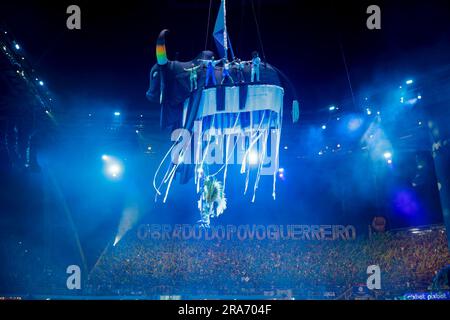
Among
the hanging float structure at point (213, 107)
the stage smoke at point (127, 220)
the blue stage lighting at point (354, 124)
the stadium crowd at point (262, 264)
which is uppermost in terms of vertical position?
the blue stage lighting at point (354, 124)

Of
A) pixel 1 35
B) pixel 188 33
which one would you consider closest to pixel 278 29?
pixel 188 33

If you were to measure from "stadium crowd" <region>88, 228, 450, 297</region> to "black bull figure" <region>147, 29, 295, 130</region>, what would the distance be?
1095 cm

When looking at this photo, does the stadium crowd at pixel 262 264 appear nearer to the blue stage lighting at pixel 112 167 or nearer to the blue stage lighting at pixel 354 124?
the blue stage lighting at pixel 112 167

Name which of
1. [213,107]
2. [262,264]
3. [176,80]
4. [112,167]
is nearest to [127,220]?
[112,167]

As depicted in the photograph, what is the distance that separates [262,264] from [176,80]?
13237mm

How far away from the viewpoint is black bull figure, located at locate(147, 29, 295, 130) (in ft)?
19.6

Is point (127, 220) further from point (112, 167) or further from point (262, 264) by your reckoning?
point (262, 264)

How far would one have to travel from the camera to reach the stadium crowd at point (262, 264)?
640 inches

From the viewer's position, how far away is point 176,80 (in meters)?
6.16

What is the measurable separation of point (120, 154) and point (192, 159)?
11.5m

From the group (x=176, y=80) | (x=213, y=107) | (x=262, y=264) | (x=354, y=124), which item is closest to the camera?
(x=213, y=107)

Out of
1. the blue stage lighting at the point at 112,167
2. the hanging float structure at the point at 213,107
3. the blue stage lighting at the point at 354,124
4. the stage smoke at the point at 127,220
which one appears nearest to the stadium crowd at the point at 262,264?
the stage smoke at the point at 127,220

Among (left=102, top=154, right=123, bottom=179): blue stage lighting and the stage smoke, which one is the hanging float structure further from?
the stage smoke

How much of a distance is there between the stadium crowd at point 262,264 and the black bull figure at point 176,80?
10950 mm
